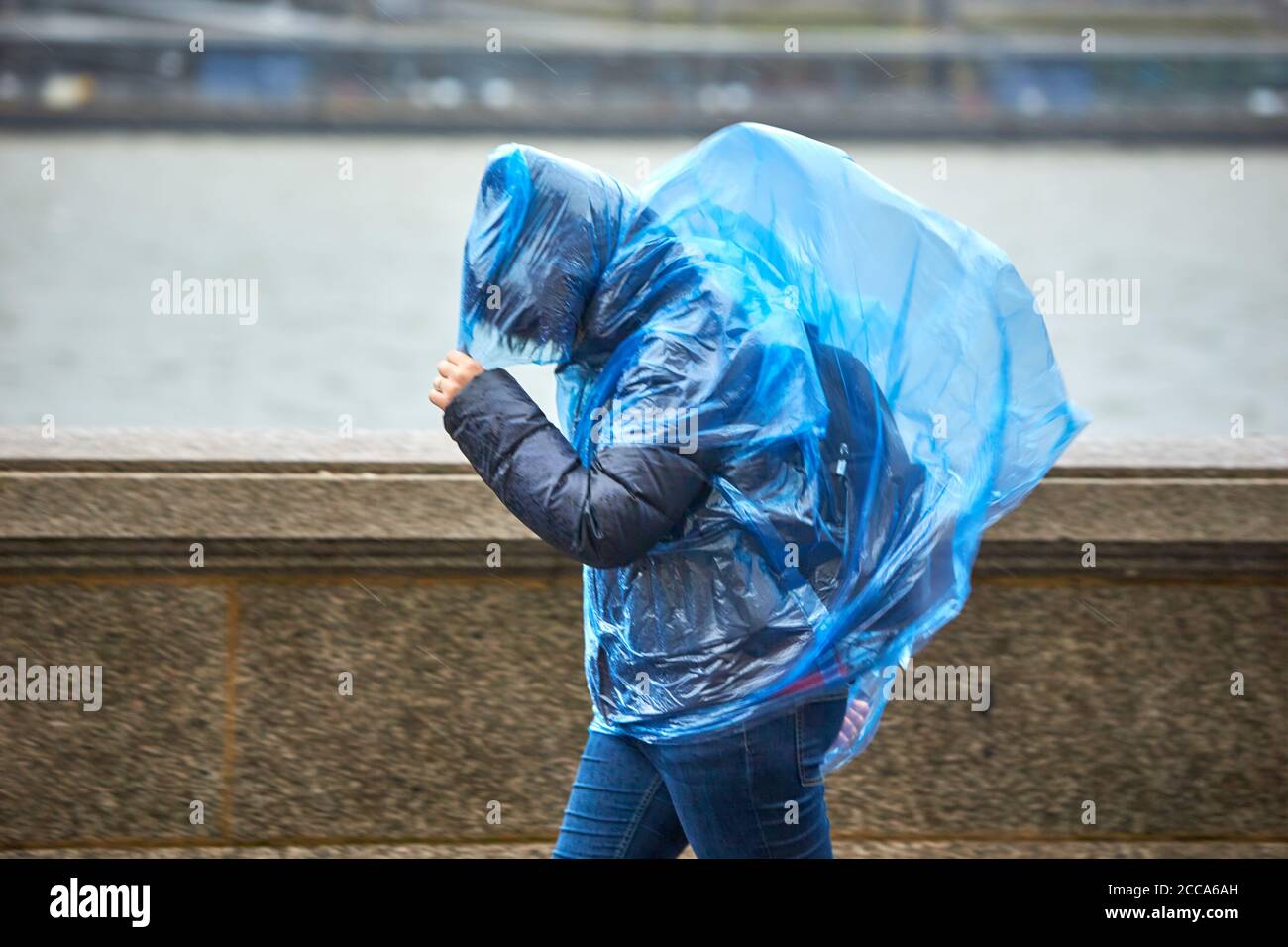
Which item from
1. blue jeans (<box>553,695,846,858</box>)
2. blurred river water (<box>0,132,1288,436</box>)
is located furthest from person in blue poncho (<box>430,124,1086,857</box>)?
blurred river water (<box>0,132,1288,436</box>)

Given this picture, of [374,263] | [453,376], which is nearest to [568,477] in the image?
[453,376]

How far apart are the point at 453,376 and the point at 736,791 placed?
26.0 inches

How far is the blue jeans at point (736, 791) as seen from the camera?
7.00ft

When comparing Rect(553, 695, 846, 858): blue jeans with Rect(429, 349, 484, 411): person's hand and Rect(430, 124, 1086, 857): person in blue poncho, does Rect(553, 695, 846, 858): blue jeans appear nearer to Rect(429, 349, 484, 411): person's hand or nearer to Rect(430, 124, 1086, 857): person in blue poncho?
Rect(430, 124, 1086, 857): person in blue poncho

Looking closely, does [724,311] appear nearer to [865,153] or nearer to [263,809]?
[263,809]

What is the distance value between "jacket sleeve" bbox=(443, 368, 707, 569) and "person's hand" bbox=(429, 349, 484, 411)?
11mm

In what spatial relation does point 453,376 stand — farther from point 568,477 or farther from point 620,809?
point 620,809

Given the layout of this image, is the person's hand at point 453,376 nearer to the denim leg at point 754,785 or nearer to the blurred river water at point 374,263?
the denim leg at point 754,785

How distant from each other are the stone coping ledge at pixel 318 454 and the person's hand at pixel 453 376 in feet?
3.96

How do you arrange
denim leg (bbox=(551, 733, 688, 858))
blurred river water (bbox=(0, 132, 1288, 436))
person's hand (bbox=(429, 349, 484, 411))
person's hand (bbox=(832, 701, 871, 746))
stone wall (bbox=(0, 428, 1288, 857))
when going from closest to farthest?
person's hand (bbox=(429, 349, 484, 411)) → denim leg (bbox=(551, 733, 688, 858)) → person's hand (bbox=(832, 701, 871, 746)) → stone wall (bbox=(0, 428, 1288, 857)) → blurred river water (bbox=(0, 132, 1288, 436))

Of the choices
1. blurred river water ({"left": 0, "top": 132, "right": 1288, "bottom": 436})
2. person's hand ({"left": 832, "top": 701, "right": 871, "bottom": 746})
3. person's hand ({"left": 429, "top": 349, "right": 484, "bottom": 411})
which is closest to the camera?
person's hand ({"left": 429, "top": 349, "right": 484, "bottom": 411})

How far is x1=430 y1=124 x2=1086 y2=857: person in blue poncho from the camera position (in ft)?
6.81
